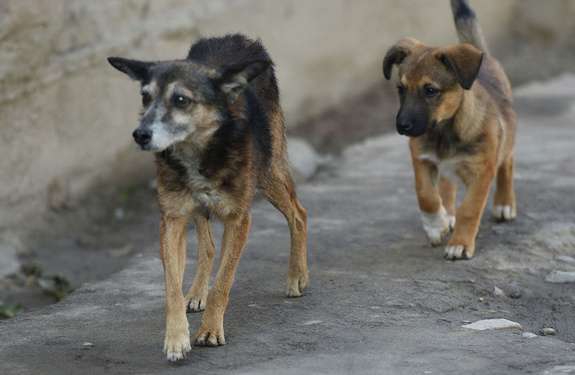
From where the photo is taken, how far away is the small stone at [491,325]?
611 centimetres

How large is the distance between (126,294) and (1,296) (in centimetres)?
157

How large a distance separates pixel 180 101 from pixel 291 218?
1300 mm

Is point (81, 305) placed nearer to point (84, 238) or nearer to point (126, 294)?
point (126, 294)

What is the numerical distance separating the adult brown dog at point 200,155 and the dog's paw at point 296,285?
752 millimetres

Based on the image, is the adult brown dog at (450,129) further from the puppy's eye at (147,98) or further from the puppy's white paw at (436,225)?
the puppy's eye at (147,98)

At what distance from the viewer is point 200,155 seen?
597 centimetres

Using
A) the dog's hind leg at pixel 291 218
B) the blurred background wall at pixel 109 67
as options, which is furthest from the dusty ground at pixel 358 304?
the blurred background wall at pixel 109 67

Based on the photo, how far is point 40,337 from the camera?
6.15 metres

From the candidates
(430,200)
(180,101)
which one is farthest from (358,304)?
(180,101)

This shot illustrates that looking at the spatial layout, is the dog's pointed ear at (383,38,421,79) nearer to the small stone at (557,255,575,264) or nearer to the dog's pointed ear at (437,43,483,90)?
the dog's pointed ear at (437,43,483,90)

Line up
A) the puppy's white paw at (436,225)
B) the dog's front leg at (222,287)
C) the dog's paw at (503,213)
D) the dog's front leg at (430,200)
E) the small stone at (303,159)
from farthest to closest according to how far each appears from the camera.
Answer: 1. the small stone at (303,159)
2. the dog's paw at (503,213)
3. the puppy's white paw at (436,225)
4. the dog's front leg at (430,200)
5. the dog's front leg at (222,287)

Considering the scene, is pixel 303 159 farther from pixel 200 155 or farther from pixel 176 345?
pixel 176 345

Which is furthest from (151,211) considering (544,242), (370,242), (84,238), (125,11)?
(544,242)

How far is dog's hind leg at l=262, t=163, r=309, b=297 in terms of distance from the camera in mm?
6730
